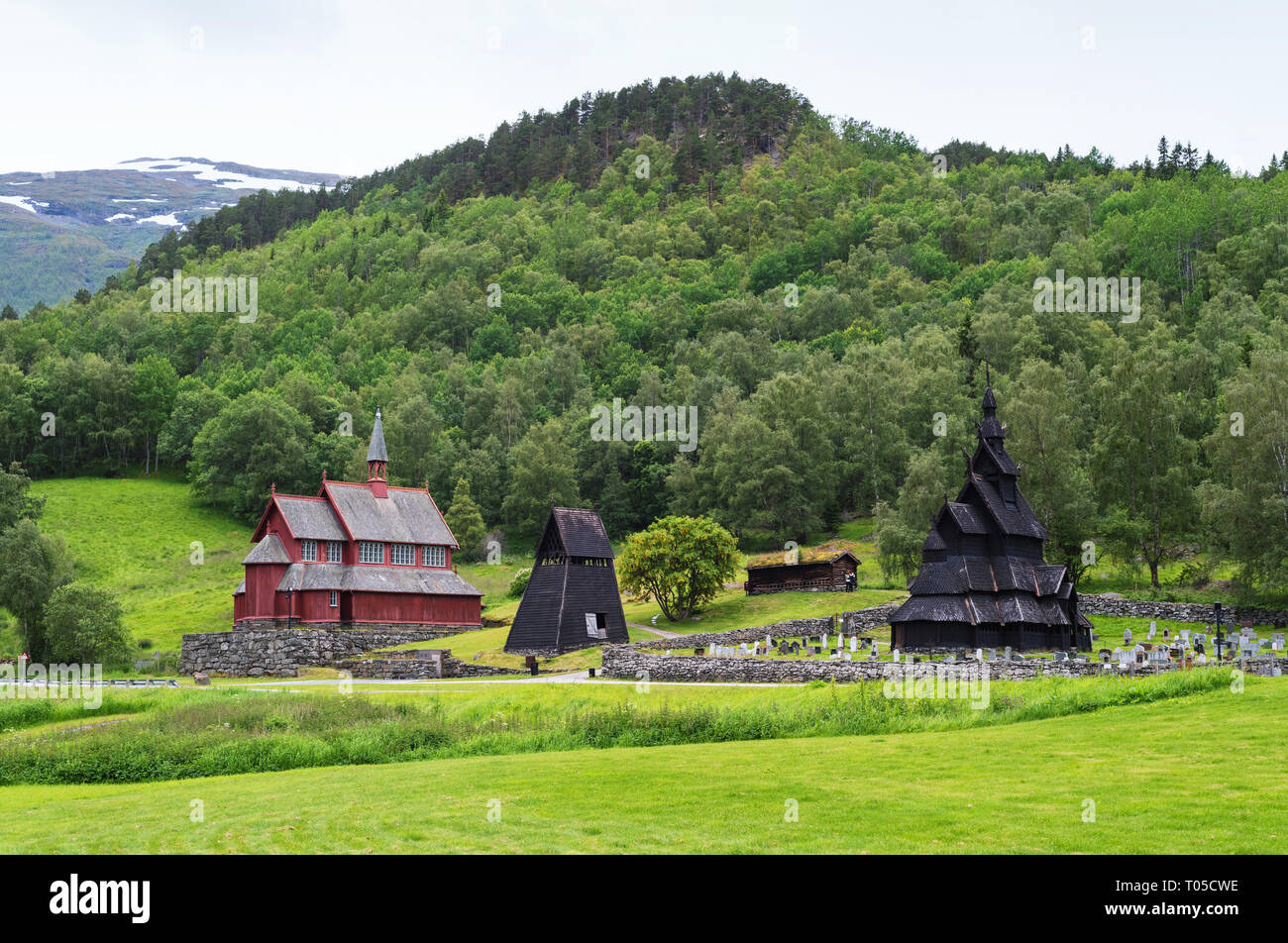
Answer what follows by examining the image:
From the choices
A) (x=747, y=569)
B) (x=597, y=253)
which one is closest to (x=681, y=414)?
(x=747, y=569)

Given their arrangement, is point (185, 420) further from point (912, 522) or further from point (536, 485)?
point (912, 522)

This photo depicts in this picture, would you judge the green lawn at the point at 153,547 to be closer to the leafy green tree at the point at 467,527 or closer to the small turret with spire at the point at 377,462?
the small turret with spire at the point at 377,462

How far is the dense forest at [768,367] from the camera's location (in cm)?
6812

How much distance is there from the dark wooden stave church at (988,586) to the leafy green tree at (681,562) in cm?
1635

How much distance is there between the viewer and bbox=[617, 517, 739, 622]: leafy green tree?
65.1m

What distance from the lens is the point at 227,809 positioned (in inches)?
768

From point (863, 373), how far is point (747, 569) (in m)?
31.1

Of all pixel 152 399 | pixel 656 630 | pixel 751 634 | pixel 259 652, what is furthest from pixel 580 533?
pixel 152 399

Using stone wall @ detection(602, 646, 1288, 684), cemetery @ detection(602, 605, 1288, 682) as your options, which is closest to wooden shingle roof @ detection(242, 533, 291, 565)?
cemetery @ detection(602, 605, 1288, 682)

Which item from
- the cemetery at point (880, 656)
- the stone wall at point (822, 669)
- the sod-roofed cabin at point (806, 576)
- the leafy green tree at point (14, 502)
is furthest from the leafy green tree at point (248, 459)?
the stone wall at point (822, 669)

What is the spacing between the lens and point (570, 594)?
59375 mm
